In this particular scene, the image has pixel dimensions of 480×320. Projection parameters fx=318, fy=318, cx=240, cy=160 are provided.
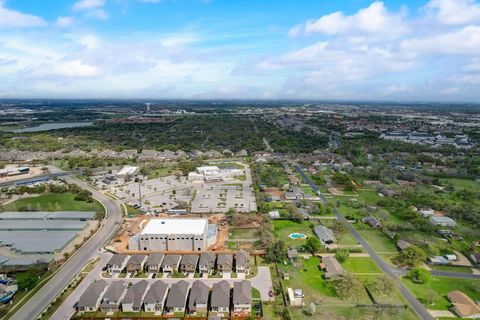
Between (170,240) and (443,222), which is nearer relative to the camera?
(170,240)

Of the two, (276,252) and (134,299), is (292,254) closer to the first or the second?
(276,252)

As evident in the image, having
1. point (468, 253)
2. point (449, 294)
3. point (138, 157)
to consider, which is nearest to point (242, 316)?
point (449, 294)

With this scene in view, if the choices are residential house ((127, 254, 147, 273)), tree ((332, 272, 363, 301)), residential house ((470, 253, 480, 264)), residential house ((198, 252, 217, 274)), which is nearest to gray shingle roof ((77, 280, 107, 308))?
residential house ((127, 254, 147, 273))

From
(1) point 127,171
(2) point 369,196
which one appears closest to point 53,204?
(1) point 127,171

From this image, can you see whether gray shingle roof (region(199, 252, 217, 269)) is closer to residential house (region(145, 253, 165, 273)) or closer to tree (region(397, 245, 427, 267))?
residential house (region(145, 253, 165, 273))

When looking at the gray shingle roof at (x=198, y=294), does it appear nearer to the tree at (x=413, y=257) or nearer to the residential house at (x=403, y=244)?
the tree at (x=413, y=257)

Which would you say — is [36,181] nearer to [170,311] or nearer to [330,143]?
[170,311]

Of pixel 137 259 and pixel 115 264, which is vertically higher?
pixel 137 259

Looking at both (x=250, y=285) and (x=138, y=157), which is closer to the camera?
(x=250, y=285)
